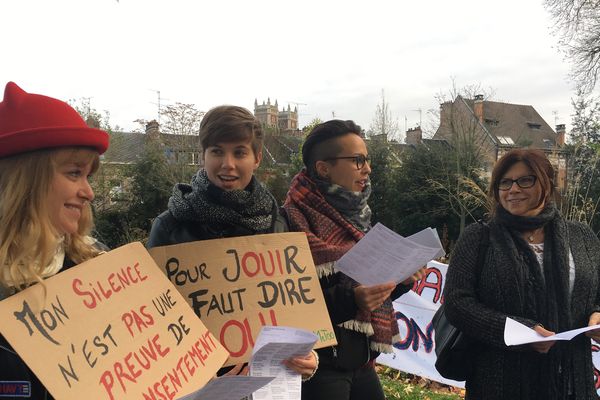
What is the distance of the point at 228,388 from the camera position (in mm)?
1383

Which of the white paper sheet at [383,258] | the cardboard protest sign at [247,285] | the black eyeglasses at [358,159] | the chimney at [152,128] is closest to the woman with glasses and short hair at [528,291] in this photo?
the white paper sheet at [383,258]

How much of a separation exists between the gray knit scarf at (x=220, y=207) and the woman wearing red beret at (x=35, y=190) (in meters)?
0.57

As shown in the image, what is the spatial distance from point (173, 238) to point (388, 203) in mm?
22468

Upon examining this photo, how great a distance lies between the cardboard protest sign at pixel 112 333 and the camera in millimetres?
1271

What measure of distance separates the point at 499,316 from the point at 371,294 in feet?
2.27

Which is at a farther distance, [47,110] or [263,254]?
[263,254]

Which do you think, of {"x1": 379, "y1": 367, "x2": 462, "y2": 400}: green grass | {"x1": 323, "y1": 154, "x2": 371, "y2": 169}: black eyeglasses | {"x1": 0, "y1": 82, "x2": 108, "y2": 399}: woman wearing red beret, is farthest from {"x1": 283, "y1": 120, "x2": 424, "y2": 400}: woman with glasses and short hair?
{"x1": 379, "y1": 367, "x2": 462, "y2": 400}: green grass

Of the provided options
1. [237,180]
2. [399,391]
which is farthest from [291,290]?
[399,391]

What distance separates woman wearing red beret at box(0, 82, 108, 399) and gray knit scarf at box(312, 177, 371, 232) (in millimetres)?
1176

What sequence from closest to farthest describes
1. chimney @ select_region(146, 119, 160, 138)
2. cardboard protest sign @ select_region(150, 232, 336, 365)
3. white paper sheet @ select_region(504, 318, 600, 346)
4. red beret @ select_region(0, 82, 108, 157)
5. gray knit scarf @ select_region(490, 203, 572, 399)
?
red beret @ select_region(0, 82, 108, 157), cardboard protest sign @ select_region(150, 232, 336, 365), white paper sheet @ select_region(504, 318, 600, 346), gray knit scarf @ select_region(490, 203, 572, 399), chimney @ select_region(146, 119, 160, 138)

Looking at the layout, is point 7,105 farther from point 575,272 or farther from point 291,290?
point 575,272

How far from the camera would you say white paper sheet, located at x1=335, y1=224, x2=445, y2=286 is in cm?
212

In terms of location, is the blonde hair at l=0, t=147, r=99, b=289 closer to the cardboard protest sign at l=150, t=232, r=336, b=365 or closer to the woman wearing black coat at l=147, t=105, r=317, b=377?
the cardboard protest sign at l=150, t=232, r=336, b=365

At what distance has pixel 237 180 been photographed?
2.12 meters
